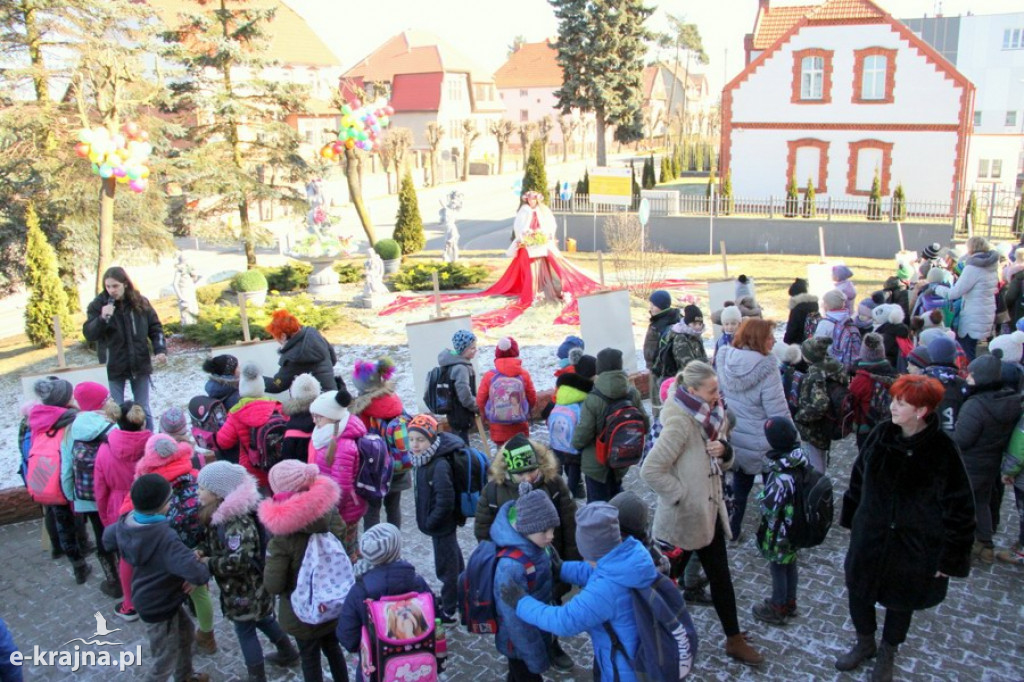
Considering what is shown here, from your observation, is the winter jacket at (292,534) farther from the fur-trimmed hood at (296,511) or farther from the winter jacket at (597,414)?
the winter jacket at (597,414)

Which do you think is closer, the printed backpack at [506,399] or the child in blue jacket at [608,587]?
the child in blue jacket at [608,587]

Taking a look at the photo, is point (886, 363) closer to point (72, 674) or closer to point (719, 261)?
point (72, 674)

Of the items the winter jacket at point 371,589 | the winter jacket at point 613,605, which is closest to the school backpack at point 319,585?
the winter jacket at point 371,589

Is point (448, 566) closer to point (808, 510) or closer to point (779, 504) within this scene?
point (779, 504)

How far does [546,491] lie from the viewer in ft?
14.7

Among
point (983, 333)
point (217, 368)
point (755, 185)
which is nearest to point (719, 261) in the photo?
point (755, 185)

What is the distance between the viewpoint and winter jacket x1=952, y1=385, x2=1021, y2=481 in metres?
5.39

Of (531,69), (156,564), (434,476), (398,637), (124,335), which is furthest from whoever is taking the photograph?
(531,69)

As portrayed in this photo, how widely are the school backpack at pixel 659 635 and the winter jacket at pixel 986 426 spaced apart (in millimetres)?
3044

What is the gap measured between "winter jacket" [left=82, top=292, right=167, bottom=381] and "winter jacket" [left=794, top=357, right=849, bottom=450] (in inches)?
225

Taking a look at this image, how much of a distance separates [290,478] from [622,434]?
2.28m

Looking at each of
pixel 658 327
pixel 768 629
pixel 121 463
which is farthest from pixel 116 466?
pixel 658 327

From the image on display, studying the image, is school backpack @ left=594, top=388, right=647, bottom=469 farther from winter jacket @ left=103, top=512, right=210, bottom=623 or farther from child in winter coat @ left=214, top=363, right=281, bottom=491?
winter jacket @ left=103, top=512, right=210, bottom=623

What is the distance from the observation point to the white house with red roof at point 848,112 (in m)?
26.2
